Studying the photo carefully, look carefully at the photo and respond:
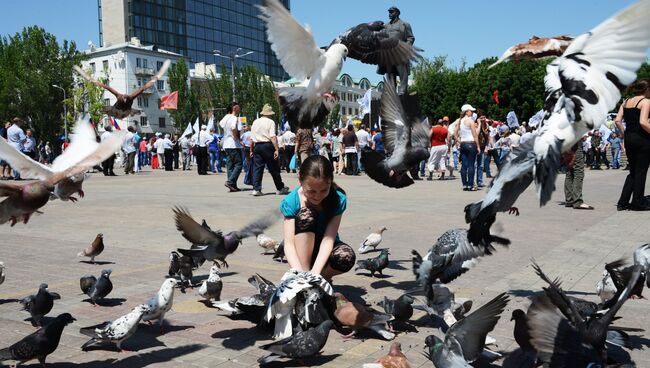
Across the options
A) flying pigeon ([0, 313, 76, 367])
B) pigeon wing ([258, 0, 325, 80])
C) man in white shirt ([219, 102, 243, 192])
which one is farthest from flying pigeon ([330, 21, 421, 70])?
man in white shirt ([219, 102, 243, 192])

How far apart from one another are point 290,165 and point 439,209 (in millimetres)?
13330

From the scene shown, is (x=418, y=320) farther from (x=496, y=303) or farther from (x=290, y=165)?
(x=290, y=165)

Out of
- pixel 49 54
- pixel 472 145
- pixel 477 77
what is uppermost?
pixel 49 54

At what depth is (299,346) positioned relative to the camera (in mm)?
3531

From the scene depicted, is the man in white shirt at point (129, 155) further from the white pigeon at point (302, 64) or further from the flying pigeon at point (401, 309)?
the flying pigeon at point (401, 309)

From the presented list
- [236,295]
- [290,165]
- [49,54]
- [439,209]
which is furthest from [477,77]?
[236,295]

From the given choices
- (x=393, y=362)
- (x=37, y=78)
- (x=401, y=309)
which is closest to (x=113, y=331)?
(x=393, y=362)

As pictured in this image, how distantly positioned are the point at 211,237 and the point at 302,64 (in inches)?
74.9

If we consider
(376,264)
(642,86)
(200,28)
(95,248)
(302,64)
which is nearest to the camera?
(302,64)

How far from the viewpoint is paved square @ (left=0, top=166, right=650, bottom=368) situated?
12.8ft

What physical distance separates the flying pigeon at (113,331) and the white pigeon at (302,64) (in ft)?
8.54

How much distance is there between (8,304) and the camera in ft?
16.0

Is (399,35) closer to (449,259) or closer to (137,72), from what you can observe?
(449,259)

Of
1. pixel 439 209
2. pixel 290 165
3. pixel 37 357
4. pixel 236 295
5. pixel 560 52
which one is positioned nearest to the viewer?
pixel 37 357
